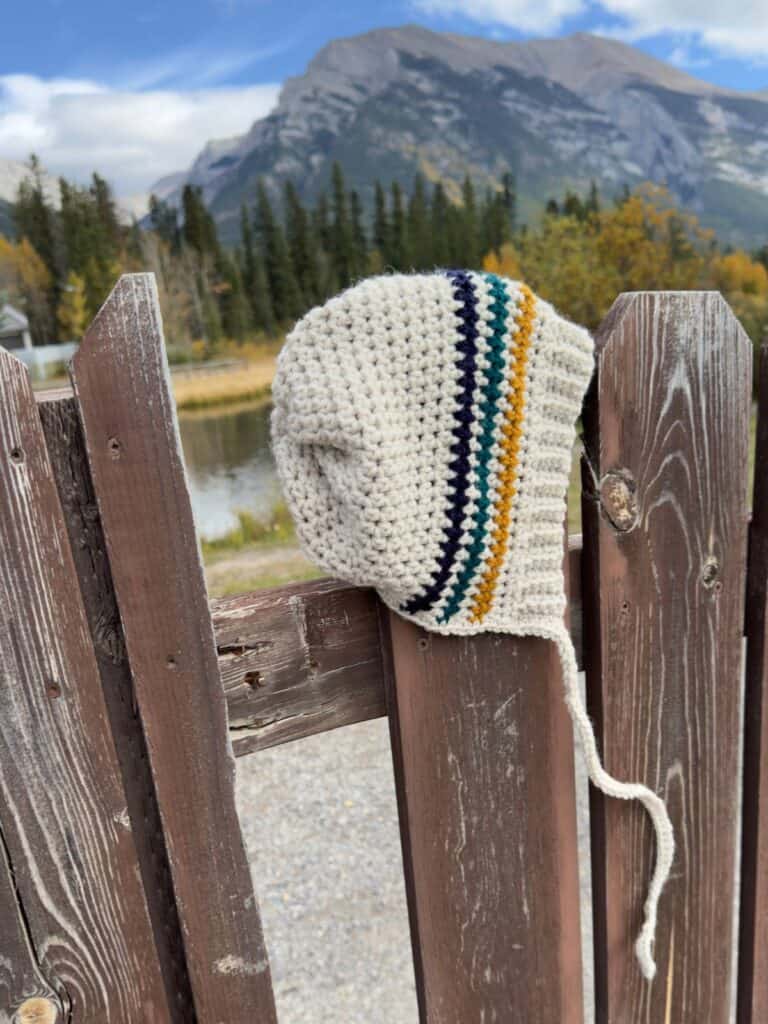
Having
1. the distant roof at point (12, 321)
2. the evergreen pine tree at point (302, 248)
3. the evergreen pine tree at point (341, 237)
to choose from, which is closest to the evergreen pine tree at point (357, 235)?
the evergreen pine tree at point (341, 237)

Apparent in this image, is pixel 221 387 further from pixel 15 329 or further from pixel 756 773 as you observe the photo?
pixel 756 773

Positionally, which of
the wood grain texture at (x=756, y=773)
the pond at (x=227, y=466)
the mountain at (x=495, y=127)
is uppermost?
the mountain at (x=495, y=127)

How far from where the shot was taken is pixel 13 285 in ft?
111

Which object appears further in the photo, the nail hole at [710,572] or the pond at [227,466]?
the pond at [227,466]

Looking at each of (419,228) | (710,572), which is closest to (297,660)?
(710,572)

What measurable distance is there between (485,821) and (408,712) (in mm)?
200

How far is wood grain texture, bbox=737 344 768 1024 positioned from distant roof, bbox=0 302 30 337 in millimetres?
33642

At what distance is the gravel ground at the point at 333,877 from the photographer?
2.04 m

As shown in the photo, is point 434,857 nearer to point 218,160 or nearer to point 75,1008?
point 75,1008

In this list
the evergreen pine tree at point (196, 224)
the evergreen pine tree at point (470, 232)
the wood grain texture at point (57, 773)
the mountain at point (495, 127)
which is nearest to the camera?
the wood grain texture at point (57, 773)

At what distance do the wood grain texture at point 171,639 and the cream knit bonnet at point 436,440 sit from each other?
0.45ft

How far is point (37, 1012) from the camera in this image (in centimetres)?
81

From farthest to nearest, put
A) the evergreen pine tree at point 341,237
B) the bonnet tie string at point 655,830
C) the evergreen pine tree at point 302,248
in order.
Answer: the evergreen pine tree at point 341,237
the evergreen pine tree at point 302,248
the bonnet tie string at point 655,830

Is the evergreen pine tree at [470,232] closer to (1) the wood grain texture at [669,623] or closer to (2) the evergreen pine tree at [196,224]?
(2) the evergreen pine tree at [196,224]
